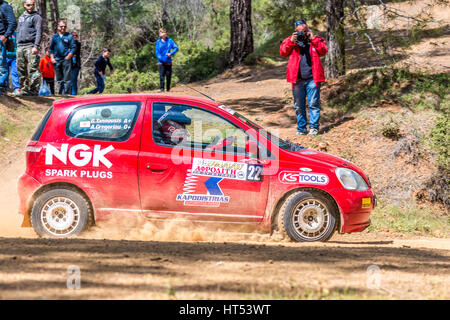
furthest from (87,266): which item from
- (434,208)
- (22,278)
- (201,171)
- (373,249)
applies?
(434,208)

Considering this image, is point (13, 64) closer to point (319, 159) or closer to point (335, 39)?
point (335, 39)

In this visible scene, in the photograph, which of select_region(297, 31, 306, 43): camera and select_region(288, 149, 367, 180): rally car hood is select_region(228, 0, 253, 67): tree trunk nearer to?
select_region(297, 31, 306, 43): camera

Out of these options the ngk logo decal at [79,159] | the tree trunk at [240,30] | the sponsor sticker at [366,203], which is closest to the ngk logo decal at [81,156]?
the ngk logo decal at [79,159]

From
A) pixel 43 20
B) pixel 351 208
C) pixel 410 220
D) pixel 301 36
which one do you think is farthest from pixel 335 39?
pixel 43 20

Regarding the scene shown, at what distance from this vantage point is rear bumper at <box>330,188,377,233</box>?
7105mm

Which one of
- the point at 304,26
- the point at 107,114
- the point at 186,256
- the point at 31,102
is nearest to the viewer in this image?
the point at 186,256

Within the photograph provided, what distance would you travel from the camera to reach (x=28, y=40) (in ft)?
45.7

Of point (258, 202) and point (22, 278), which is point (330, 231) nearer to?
point (258, 202)

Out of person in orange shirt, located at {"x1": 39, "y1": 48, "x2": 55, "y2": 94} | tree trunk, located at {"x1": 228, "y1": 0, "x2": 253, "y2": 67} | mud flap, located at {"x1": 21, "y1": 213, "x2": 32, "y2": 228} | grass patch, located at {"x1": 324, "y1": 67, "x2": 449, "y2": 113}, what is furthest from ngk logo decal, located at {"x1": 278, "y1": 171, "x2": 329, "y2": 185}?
tree trunk, located at {"x1": 228, "y1": 0, "x2": 253, "y2": 67}

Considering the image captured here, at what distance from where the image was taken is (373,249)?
21.7ft

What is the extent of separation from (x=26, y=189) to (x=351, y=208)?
379cm

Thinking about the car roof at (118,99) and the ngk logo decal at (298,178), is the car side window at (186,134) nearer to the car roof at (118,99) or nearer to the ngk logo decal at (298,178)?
the car roof at (118,99)

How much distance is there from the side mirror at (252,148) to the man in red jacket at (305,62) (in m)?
4.62

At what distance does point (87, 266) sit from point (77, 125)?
248 centimetres
